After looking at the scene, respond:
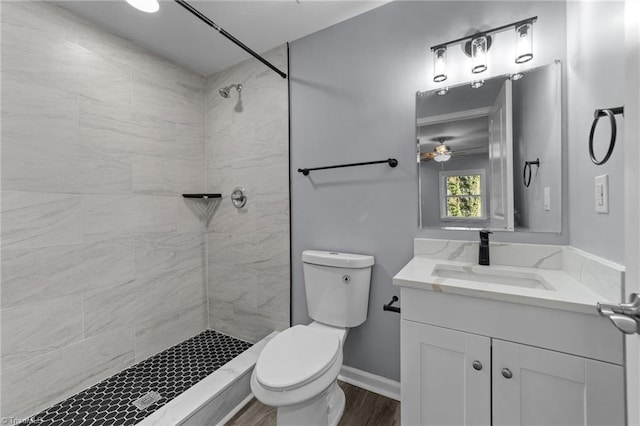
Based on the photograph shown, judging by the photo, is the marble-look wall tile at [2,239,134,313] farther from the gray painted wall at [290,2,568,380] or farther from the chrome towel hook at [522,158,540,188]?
the chrome towel hook at [522,158,540,188]

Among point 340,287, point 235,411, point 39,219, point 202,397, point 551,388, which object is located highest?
point 39,219

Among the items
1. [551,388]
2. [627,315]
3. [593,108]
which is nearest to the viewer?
[627,315]

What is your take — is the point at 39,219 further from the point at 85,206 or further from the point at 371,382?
the point at 371,382

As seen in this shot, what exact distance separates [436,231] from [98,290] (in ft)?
6.74

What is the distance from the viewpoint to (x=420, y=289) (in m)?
1.01

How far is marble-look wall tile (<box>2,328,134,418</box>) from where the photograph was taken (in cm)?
137

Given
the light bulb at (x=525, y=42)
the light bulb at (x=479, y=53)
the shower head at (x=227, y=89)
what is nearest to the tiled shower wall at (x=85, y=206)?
the shower head at (x=227, y=89)

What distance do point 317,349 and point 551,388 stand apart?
2.76 feet

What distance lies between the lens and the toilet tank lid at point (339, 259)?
152 cm

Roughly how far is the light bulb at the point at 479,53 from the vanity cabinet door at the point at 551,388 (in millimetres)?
1203

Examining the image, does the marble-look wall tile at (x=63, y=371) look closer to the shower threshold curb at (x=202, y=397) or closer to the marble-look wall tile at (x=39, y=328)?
the marble-look wall tile at (x=39, y=328)

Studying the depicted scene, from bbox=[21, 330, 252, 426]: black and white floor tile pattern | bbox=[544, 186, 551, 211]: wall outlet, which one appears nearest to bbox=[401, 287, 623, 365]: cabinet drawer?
bbox=[544, 186, 551, 211]: wall outlet

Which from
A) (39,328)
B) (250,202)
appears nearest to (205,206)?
(250,202)

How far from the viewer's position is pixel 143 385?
1.63m
